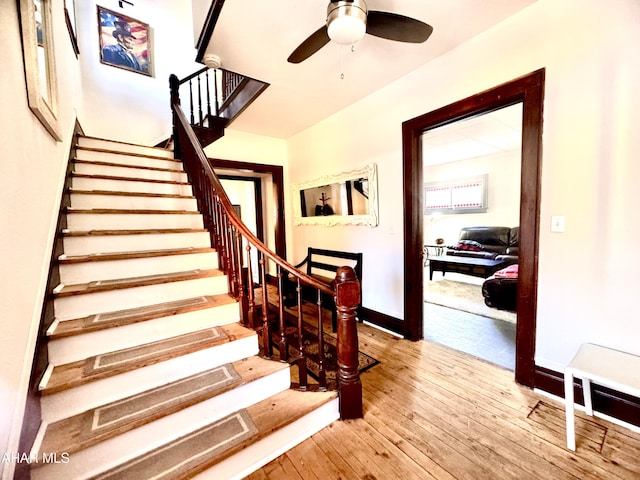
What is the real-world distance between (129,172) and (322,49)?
2.14 m

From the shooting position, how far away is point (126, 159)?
2715 millimetres

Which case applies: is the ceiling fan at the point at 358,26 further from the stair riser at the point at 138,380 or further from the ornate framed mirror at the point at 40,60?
the stair riser at the point at 138,380

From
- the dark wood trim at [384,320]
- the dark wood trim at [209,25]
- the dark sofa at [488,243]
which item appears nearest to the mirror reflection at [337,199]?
the dark wood trim at [384,320]

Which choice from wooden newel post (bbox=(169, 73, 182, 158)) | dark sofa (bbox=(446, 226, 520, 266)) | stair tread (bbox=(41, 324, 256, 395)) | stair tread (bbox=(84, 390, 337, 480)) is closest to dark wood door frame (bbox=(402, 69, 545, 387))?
stair tread (bbox=(84, 390, 337, 480))

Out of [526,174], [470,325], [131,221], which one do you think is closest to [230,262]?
[131,221]

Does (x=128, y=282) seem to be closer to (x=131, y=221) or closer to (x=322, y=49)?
(x=131, y=221)

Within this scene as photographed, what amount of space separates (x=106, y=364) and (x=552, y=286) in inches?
106

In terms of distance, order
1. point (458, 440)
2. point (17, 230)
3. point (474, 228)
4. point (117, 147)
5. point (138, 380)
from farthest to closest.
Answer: point (474, 228), point (117, 147), point (458, 440), point (138, 380), point (17, 230)

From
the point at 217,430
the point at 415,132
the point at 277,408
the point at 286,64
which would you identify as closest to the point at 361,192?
the point at 415,132

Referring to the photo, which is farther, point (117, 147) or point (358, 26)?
point (117, 147)

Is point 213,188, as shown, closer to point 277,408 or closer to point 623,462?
point 277,408

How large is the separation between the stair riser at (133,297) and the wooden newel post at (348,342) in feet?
3.25

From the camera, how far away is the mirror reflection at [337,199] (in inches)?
121

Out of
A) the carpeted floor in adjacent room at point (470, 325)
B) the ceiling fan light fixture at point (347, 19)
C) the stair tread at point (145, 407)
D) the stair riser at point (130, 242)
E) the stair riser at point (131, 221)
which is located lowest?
the carpeted floor in adjacent room at point (470, 325)
